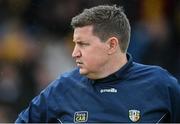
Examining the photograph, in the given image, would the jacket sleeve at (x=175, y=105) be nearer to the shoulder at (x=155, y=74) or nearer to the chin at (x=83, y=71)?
the shoulder at (x=155, y=74)

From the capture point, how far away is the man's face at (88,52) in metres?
3.87

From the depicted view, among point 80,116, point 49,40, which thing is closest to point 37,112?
point 80,116

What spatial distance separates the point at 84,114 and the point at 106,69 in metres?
0.32

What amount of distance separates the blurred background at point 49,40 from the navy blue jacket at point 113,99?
7.29 feet

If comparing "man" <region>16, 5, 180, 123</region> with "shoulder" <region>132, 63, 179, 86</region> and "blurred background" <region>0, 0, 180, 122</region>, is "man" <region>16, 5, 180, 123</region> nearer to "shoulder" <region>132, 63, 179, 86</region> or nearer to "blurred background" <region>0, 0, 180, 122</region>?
"shoulder" <region>132, 63, 179, 86</region>

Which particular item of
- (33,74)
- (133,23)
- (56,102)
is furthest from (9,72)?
(56,102)

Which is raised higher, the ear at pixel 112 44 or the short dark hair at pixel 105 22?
the short dark hair at pixel 105 22

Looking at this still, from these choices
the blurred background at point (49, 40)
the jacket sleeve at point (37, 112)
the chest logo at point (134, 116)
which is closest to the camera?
the chest logo at point (134, 116)

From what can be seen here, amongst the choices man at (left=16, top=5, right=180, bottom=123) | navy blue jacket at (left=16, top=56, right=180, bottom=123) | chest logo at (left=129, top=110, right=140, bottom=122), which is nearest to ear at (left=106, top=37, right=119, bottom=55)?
man at (left=16, top=5, right=180, bottom=123)

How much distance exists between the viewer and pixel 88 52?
12.7 feet

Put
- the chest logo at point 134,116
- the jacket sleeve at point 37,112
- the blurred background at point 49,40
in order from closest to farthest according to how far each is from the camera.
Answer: the chest logo at point 134,116, the jacket sleeve at point 37,112, the blurred background at point 49,40

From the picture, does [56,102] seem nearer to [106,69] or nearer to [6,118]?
[106,69]

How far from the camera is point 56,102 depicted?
3891 mm

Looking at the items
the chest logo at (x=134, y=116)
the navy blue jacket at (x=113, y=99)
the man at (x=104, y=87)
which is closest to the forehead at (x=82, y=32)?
the man at (x=104, y=87)
